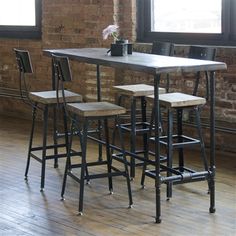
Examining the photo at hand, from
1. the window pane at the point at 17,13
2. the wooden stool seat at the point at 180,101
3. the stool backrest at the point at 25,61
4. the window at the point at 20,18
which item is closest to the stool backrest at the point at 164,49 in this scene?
the wooden stool seat at the point at 180,101

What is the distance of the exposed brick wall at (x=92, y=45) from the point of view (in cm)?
536

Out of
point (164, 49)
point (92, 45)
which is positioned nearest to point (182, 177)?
point (164, 49)

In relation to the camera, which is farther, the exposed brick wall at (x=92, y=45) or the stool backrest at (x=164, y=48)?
the exposed brick wall at (x=92, y=45)

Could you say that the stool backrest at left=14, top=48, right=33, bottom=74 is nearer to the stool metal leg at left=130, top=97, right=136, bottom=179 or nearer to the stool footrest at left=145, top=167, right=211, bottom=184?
the stool metal leg at left=130, top=97, right=136, bottom=179

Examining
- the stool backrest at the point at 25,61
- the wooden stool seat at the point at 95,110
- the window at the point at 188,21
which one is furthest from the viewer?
the window at the point at 188,21

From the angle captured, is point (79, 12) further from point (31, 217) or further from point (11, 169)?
point (31, 217)

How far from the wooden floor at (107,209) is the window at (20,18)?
2824mm

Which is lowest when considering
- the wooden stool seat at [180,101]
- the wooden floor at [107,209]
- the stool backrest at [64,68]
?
the wooden floor at [107,209]

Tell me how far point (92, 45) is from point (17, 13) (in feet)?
5.74

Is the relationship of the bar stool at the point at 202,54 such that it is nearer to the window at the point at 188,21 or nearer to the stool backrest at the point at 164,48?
the stool backrest at the point at 164,48

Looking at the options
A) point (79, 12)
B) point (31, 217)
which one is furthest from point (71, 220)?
point (79, 12)

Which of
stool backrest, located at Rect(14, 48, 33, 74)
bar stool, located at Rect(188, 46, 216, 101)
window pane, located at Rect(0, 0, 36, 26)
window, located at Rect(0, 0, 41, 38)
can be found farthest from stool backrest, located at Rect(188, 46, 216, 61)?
window pane, located at Rect(0, 0, 36, 26)

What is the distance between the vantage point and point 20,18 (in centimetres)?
756

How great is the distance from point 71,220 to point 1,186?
997mm
